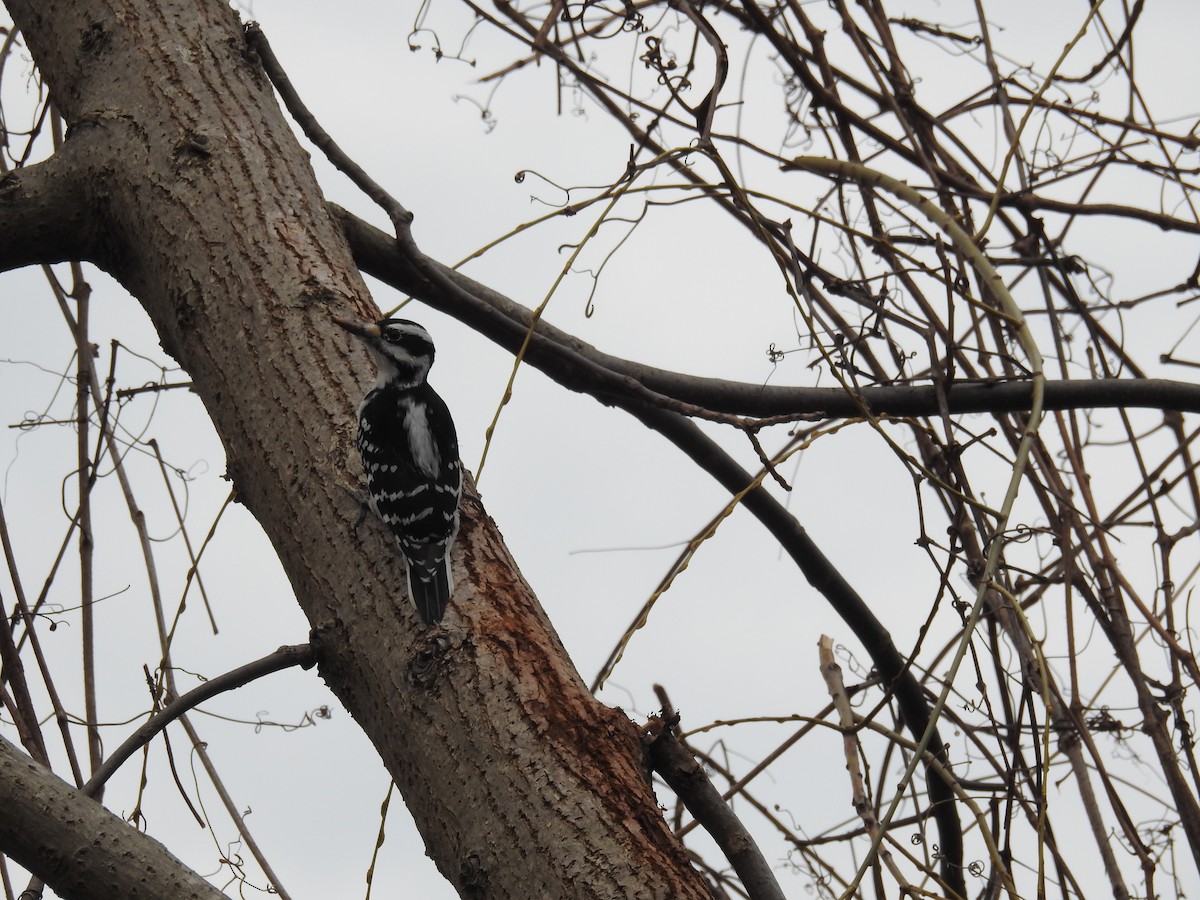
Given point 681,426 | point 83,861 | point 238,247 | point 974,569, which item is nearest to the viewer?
point 83,861

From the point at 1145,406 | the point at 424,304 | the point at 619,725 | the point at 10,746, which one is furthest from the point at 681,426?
the point at 10,746

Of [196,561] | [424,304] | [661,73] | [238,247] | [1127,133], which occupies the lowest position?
[196,561]

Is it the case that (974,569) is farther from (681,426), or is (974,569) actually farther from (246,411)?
(246,411)

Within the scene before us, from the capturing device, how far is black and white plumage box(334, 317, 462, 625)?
2.27 m

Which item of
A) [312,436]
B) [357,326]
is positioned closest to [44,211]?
[357,326]

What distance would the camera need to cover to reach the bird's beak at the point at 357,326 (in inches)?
104

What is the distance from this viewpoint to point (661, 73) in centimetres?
295

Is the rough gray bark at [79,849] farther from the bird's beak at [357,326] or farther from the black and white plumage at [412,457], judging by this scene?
the bird's beak at [357,326]

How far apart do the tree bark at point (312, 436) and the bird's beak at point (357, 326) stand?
0.03 metres

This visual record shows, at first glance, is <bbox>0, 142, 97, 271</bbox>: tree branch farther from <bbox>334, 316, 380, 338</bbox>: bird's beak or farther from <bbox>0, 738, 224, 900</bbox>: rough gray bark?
<bbox>0, 738, 224, 900</bbox>: rough gray bark

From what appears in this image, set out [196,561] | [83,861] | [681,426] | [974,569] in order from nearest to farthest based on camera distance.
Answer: [83,861], [196,561], [974,569], [681,426]

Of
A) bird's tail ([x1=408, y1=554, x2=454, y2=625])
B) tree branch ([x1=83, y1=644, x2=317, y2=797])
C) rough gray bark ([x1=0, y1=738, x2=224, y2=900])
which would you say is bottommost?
rough gray bark ([x1=0, y1=738, x2=224, y2=900])

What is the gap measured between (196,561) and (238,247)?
76cm

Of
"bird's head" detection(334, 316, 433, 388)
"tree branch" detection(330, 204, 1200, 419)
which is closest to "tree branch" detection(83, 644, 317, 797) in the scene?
"bird's head" detection(334, 316, 433, 388)
